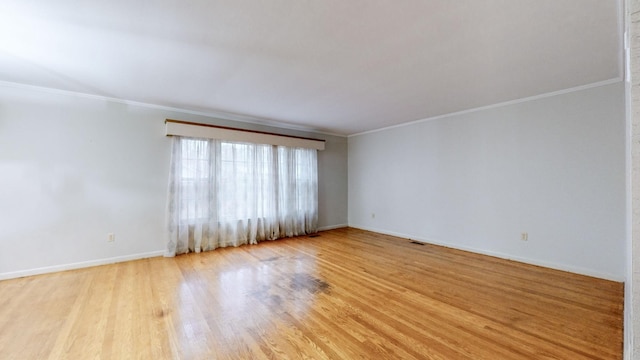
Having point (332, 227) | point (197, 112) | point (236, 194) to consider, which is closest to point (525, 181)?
point (332, 227)

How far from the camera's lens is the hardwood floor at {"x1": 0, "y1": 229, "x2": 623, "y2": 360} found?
6.22 ft

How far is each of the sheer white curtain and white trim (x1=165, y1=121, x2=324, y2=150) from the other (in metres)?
0.14

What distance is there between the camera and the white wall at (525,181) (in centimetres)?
312

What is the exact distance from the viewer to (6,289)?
2.90 m

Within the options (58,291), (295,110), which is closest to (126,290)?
(58,291)

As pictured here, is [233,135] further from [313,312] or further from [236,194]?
[313,312]

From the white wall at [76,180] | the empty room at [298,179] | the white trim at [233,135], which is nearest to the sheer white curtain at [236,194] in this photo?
the empty room at [298,179]

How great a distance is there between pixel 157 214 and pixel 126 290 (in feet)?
4.93

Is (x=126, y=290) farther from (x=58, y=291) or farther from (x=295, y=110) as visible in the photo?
(x=295, y=110)

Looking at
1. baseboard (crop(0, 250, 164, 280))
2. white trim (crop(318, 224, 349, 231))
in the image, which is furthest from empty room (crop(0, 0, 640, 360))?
white trim (crop(318, 224, 349, 231))

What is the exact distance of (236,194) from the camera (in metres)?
4.82

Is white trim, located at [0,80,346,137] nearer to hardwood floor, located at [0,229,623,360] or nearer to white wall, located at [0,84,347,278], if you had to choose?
white wall, located at [0,84,347,278]

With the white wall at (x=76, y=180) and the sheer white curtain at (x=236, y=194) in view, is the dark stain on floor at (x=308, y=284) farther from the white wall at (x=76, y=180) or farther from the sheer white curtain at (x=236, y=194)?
the white wall at (x=76, y=180)

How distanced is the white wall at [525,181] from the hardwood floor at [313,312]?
1.41ft
